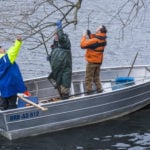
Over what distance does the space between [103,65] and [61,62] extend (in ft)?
32.1

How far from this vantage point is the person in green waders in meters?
13.7

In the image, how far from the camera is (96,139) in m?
13.3

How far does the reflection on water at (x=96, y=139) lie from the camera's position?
12.8 m

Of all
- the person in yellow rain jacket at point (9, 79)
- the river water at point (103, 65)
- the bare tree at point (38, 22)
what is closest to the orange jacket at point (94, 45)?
the bare tree at point (38, 22)

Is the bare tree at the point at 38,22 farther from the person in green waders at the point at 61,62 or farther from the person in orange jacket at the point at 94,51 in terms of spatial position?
the person in orange jacket at the point at 94,51

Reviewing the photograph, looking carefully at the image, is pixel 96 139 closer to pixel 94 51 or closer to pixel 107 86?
pixel 94 51

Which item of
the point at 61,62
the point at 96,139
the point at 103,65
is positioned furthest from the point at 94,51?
the point at 103,65

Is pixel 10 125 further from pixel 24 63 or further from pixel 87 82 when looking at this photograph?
pixel 24 63

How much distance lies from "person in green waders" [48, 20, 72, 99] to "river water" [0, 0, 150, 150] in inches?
44.6

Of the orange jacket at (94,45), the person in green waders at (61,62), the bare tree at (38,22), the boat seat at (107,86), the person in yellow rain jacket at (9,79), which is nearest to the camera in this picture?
the bare tree at (38,22)

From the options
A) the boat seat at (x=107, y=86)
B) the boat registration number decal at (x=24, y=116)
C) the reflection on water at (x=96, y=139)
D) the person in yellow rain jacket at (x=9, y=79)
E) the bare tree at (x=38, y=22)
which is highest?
the bare tree at (x=38, y=22)

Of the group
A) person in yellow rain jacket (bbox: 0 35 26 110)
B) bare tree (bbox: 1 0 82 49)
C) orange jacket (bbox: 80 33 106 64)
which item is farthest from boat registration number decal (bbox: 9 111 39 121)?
orange jacket (bbox: 80 33 106 64)

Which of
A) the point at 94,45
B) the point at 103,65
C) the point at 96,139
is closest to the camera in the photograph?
→ the point at 96,139

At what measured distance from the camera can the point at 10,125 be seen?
1301cm
